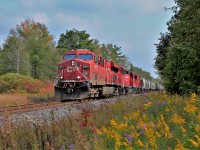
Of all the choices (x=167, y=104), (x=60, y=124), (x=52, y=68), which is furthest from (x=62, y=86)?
(x=52, y=68)

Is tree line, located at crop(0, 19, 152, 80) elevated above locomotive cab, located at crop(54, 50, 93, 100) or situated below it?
above

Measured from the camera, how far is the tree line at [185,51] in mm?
15922

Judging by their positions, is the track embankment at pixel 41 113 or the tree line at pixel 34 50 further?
the tree line at pixel 34 50

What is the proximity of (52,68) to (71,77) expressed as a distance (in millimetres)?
42085

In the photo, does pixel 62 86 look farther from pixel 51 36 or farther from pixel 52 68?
pixel 51 36

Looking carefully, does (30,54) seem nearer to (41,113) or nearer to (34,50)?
(34,50)

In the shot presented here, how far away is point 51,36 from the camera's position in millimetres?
83500

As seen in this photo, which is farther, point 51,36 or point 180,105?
point 51,36

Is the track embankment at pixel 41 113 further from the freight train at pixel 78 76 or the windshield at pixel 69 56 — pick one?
the windshield at pixel 69 56

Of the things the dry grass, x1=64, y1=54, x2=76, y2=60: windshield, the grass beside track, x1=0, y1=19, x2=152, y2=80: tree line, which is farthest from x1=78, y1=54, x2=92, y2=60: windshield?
x1=0, y1=19, x2=152, y2=80: tree line

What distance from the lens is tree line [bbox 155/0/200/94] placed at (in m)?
15.9

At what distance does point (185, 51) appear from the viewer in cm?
1881

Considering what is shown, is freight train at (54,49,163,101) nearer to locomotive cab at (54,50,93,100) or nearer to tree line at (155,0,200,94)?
locomotive cab at (54,50,93,100)

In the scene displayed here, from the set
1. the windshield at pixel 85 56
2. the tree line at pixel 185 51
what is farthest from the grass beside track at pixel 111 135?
the windshield at pixel 85 56
